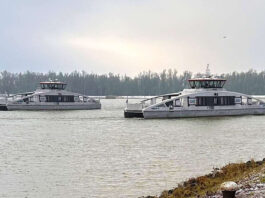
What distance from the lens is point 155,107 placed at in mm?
76562

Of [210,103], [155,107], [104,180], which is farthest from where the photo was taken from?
[210,103]

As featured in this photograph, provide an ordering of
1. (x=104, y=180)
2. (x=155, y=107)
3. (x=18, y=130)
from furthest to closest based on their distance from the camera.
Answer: (x=155, y=107) < (x=18, y=130) < (x=104, y=180)

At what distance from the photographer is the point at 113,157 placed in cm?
3456

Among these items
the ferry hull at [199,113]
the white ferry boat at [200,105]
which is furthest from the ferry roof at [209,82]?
the ferry hull at [199,113]

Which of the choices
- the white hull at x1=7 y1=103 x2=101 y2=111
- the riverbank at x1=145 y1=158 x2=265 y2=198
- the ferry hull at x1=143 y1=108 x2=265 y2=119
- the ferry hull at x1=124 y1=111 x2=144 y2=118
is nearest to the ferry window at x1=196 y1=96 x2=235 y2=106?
the ferry hull at x1=143 y1=108 x2=265 y2=119

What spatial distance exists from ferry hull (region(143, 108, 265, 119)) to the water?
16442 mm

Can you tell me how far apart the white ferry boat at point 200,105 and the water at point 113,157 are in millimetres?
17443

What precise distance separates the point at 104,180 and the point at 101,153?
11.2m

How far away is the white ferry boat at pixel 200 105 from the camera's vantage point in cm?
7694

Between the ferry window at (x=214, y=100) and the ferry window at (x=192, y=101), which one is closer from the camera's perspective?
the ferry window at (x=192, y=101)

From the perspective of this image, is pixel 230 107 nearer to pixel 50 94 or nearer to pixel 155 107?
pixel 155 107

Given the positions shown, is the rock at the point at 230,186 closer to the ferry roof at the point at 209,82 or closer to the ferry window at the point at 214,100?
the ferry window at the point at 214,100

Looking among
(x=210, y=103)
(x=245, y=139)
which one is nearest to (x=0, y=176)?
(x=245, y=139)

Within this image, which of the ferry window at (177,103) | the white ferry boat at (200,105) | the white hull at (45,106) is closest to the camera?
the white ferry boat at (200,105)
